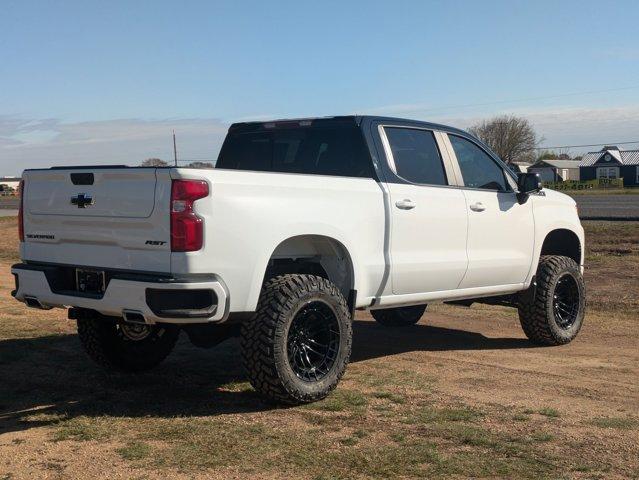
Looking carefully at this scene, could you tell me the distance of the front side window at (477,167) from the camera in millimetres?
7473

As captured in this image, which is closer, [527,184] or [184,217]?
[184,217]

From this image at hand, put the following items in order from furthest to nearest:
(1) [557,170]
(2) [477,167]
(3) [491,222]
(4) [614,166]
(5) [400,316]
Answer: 1. (1) [557,170]
2. (4) [614,166]
3. (5) [400,316]
4. (2) [477,167]
5. (3) [491,222]

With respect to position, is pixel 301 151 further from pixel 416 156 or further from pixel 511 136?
pixel 511 136

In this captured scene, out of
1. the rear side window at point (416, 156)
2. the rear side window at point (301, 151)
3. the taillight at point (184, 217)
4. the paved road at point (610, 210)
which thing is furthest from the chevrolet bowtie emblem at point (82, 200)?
the paved road at point (610, 210)

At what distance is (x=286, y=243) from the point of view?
5938 millimetres

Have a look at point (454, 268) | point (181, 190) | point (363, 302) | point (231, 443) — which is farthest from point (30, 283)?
point (454, 268)

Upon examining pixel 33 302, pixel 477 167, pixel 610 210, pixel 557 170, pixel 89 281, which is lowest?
pixel 610 210

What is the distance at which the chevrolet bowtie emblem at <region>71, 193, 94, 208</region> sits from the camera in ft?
18.1

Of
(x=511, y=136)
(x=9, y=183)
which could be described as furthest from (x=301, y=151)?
(x=9, y=183)

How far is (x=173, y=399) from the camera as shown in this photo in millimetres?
5961

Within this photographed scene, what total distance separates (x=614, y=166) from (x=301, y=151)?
8954 cm

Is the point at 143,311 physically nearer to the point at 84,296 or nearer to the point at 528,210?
the point at 84,296

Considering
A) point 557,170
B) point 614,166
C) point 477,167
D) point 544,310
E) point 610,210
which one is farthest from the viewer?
point 557,170

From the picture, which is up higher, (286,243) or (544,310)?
(286,243)
